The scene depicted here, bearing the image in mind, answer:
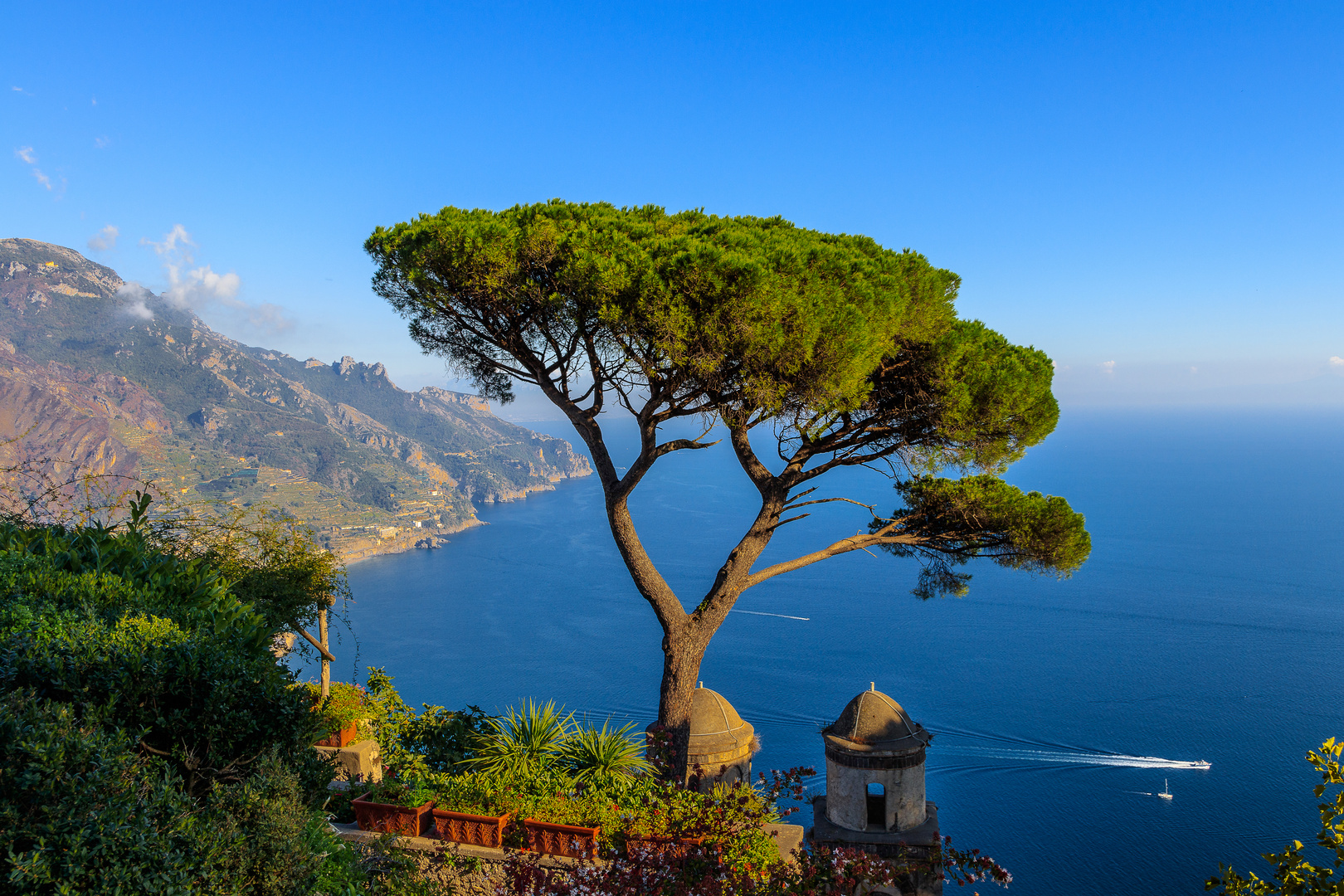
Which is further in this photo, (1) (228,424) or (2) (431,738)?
(1) (228,424)

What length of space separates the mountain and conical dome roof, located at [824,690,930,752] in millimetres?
73559

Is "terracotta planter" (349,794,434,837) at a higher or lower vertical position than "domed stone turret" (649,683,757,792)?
lower

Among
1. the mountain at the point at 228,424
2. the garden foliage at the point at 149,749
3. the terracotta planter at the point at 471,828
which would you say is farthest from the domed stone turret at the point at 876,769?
the mountain at the point at 228,424

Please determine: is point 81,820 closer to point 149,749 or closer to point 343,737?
point 149,749

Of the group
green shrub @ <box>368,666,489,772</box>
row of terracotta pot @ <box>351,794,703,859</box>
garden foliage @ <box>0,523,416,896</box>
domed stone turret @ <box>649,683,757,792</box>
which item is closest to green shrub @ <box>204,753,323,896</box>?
garden foliage @ <box>0,523,416,896</box>

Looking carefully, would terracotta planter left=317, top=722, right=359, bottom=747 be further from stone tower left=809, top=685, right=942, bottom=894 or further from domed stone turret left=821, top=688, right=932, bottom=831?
domed stone turret left=821, top=688, right=932, bottom=831

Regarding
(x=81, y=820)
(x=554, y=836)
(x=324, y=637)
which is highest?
(x=324, y=637)

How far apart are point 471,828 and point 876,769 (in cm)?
626

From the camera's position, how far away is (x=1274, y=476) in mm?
112875

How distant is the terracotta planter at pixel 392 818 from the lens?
15.3 feet

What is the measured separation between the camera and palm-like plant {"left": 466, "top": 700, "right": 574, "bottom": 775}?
5348 mm

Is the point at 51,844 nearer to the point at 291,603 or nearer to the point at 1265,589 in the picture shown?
the point at 291,603

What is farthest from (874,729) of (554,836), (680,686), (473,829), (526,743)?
(473,829)

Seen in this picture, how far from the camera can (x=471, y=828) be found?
457 cm
